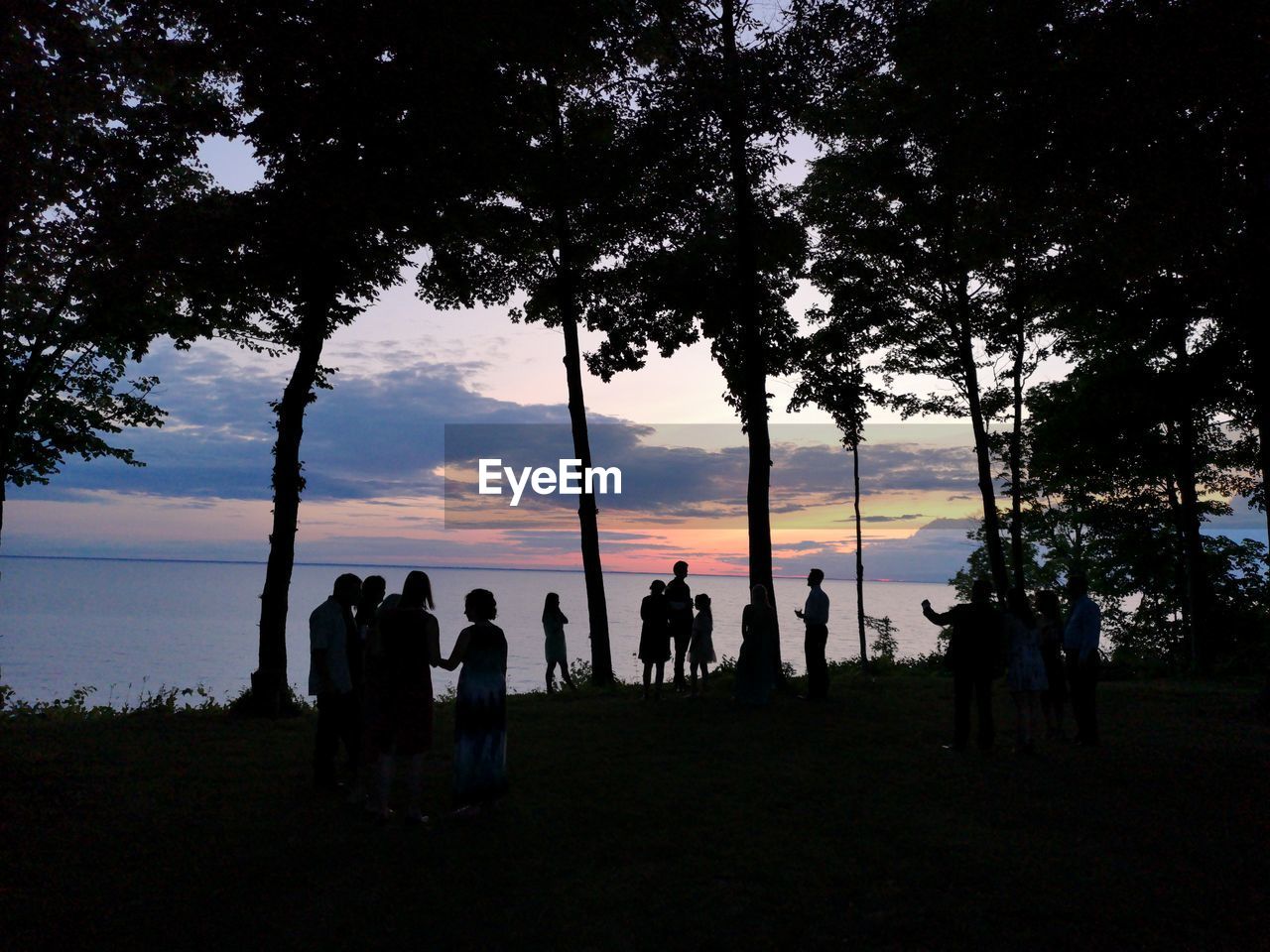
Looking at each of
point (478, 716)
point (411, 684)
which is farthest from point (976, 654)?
point (411, 684)

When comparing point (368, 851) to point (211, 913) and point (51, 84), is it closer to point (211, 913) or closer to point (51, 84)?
point (211, 913)

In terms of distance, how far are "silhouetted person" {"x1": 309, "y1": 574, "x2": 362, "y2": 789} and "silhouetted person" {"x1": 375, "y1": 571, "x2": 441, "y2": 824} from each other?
88 cm

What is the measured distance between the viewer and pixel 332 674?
30.1 ft

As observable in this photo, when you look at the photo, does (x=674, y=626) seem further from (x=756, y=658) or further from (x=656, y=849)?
(x=656, y=849)

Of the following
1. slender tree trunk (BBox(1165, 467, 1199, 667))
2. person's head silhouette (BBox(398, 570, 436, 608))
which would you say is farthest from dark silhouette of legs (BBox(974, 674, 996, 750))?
slender tree trunk (BBox(1165, 467, 1199, 667))

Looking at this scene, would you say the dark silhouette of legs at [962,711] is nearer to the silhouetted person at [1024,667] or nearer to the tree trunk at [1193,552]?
the silhouetted person at [1024,667]

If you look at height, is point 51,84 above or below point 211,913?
above

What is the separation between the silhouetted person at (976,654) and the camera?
12.1 m

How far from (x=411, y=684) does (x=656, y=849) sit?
8.61 ft

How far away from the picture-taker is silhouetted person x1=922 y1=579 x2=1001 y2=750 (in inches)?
476

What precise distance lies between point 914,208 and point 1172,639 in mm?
24745

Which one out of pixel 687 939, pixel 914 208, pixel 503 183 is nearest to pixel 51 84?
pixel 503 183

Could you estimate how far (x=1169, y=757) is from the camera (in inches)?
470

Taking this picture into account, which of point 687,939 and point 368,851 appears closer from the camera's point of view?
point 687,939
